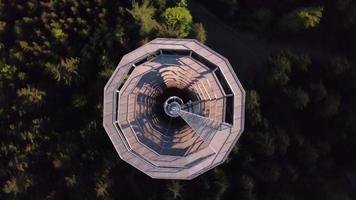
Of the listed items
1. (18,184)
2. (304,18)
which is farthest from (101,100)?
(304,18)

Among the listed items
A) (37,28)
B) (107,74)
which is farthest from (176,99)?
(37,28)

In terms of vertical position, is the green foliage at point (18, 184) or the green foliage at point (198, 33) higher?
the green foliage at point (198, 33)

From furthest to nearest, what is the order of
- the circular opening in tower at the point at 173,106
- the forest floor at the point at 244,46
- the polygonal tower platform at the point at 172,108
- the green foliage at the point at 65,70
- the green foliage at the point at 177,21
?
1. the forest floor at the point at 244,46
2. the green foliage at the point at 177,21
3. the green foliage at the point at 65,70
4. the polygonal tower platform at the point at 172,108
5. the circular opening in tower at the point at 173,106

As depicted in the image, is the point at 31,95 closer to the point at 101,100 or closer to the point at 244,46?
the point at 101,100

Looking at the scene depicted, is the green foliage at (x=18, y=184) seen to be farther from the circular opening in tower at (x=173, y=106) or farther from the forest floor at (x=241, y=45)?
the forest floor at (x=241, y=45)

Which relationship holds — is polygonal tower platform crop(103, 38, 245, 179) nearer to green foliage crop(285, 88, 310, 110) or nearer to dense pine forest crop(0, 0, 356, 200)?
dense pine forest crop(0, 0, 356, 200)

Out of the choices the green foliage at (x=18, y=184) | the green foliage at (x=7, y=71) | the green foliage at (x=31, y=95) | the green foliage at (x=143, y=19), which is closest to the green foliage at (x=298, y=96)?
the green foliage at (x=143, y=19)

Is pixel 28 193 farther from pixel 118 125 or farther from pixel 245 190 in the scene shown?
pixel 245 190
